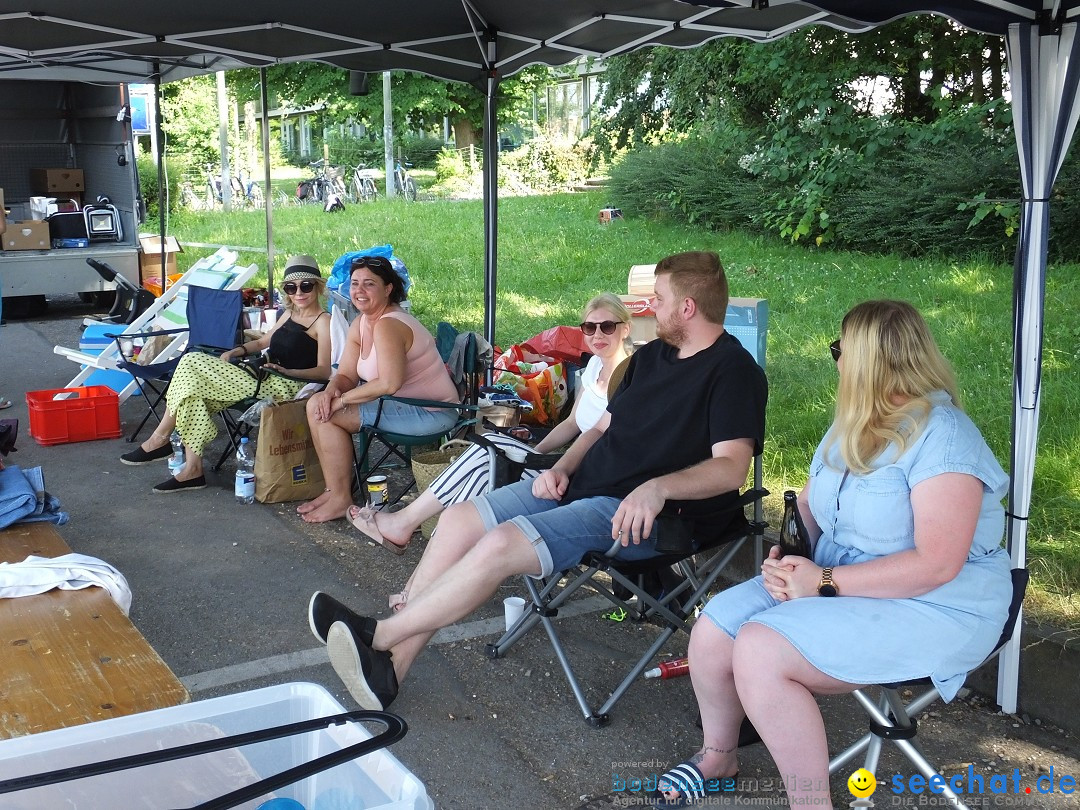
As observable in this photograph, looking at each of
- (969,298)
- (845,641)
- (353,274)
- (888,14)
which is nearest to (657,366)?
(845,641)

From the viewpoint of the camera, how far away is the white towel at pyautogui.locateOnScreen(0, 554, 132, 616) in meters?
2.41

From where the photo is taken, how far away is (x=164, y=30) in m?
6.09

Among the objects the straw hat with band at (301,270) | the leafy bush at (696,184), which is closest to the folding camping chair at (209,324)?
the straw hat with band at (301,270)

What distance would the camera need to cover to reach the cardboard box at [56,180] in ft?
35.9

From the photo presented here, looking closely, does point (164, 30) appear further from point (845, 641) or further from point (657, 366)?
point (845, 641)

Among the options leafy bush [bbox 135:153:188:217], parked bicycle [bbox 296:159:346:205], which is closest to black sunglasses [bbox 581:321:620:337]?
leafy bush [bbox 135:153:188:217]

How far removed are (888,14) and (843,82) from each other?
28.4ft

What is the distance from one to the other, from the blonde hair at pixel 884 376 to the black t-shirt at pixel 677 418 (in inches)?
24.1

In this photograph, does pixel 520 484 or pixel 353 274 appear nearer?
pixel 520 484

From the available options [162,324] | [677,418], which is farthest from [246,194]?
[677,418]

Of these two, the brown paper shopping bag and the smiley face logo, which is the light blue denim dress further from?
the brown paper shopping bag

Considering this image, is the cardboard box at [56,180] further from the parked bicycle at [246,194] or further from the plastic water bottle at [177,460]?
the parked bicycle at [246,194]

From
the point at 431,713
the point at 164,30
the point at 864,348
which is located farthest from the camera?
the point at 164,30

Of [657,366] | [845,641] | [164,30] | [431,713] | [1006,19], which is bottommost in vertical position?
[431,713]
